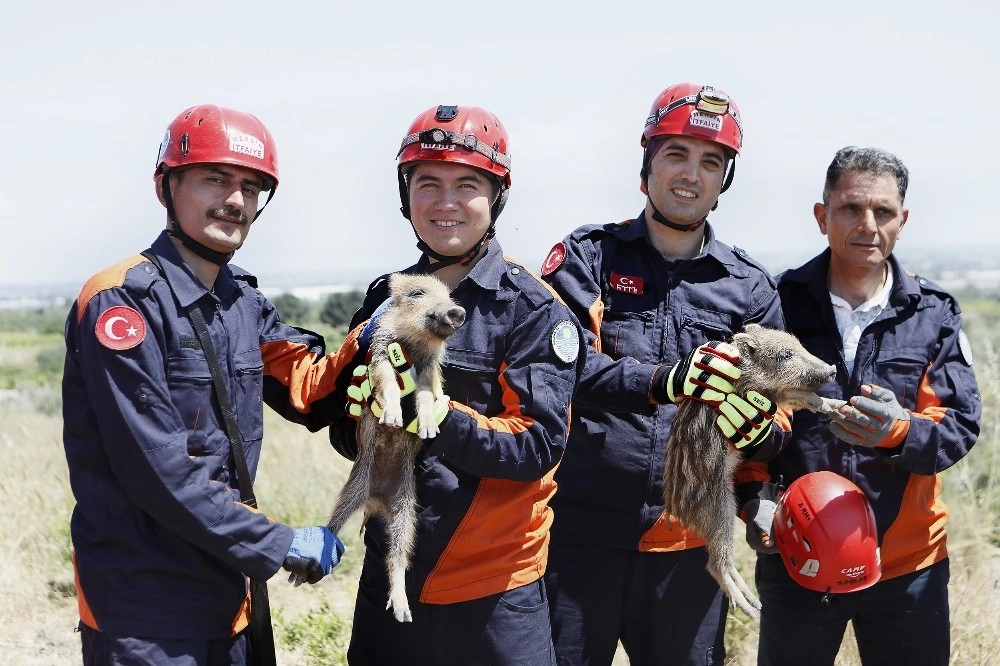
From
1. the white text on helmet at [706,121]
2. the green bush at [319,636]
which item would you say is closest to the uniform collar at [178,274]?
the white text on helmet at [706,121]

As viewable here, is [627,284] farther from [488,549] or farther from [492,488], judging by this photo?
[488,549]

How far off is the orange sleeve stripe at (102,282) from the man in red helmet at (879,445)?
3.24 meters

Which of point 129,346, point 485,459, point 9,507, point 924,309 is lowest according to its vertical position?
point 9,507

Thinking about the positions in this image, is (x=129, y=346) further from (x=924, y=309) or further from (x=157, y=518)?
(x=924, y=309)

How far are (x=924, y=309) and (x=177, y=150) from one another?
3.87 m

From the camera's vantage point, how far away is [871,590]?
4.46 metres

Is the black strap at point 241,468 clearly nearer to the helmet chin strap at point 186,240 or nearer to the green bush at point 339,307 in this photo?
the helmet chin strap at point 186,240

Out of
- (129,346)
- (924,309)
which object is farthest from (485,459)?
(924,309)

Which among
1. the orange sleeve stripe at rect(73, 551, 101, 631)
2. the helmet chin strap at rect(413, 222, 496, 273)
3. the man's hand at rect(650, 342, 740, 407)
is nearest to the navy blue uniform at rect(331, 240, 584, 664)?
the helmet chin strap at rect(413, 222, 496, 273)

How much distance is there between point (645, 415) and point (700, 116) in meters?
1.64

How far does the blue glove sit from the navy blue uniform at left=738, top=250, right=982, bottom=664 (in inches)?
91.0

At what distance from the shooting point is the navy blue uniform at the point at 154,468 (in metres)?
3.12

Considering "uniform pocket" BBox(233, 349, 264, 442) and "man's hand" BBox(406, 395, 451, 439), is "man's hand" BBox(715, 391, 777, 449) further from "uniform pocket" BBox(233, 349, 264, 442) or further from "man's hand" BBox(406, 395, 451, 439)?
"uniform pocket" BBox(233, 349, 264, 442)

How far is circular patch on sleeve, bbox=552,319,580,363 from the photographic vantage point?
3.66 m
